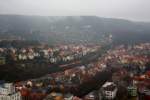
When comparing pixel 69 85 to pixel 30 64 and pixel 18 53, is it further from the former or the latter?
pixel 18 53

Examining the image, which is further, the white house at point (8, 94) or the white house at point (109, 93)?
the white house at point (109, 93)

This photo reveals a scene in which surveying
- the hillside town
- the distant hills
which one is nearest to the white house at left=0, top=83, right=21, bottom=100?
the hillside town

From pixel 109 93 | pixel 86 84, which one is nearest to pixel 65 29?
pixel 86 84

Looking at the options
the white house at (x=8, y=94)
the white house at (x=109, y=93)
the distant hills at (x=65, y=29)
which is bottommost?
the white house at (x=109, y=93)

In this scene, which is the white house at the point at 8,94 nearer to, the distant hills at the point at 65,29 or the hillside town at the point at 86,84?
the hillside town at the point at 86,84

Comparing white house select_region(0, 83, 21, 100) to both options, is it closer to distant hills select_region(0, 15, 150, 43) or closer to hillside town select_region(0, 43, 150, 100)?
hillside town select_region(0, 43, 150, 100)

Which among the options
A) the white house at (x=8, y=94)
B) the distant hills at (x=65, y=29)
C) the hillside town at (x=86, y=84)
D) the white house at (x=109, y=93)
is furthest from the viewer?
the distant hills at (x=65, y=29)

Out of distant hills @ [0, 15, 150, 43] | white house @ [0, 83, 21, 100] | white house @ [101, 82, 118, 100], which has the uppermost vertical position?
distant hills @ [0, 15, 150, 43]

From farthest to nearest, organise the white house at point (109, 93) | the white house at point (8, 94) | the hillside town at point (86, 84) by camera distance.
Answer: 1. the white house at point (109, 93)
2. the hillside town at point (86, 84)
3. the white house at point (8, 94)

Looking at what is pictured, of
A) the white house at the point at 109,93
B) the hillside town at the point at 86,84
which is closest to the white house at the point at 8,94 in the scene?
the hillside town at the point at 86,84

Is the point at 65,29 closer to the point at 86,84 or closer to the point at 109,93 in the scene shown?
the point at 86,84
